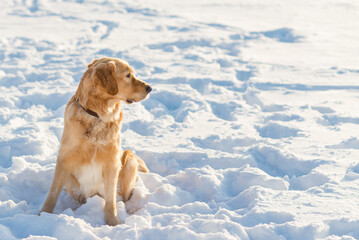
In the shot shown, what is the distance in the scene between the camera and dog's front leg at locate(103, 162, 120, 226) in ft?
10.9

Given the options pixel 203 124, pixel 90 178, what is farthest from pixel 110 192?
pixel 203 124

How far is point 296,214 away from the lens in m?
3.20

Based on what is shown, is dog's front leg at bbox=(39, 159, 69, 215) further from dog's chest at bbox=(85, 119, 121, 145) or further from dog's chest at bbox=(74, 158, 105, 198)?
dog's chest at bbox=(85, 119, 121, 145)

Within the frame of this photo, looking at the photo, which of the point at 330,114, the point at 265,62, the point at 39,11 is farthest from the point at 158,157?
the point at 39,11

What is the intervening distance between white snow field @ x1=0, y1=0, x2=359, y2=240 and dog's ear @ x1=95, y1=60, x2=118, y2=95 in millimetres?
913

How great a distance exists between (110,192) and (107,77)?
89cm

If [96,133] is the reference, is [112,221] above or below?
below

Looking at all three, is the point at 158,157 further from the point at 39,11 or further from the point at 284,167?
the point at 39,11

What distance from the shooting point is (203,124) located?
18.9 ft

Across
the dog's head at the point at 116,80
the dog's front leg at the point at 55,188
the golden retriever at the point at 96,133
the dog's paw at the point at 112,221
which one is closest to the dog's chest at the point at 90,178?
the golden retriever at the point at 96,133

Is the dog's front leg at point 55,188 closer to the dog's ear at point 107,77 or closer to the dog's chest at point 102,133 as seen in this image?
the dog's chest at point 102,133

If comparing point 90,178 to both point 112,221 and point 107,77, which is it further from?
point 107,77

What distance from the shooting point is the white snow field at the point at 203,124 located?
3137mm

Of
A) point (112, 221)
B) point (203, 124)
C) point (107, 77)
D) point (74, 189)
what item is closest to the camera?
point (107, 77)
